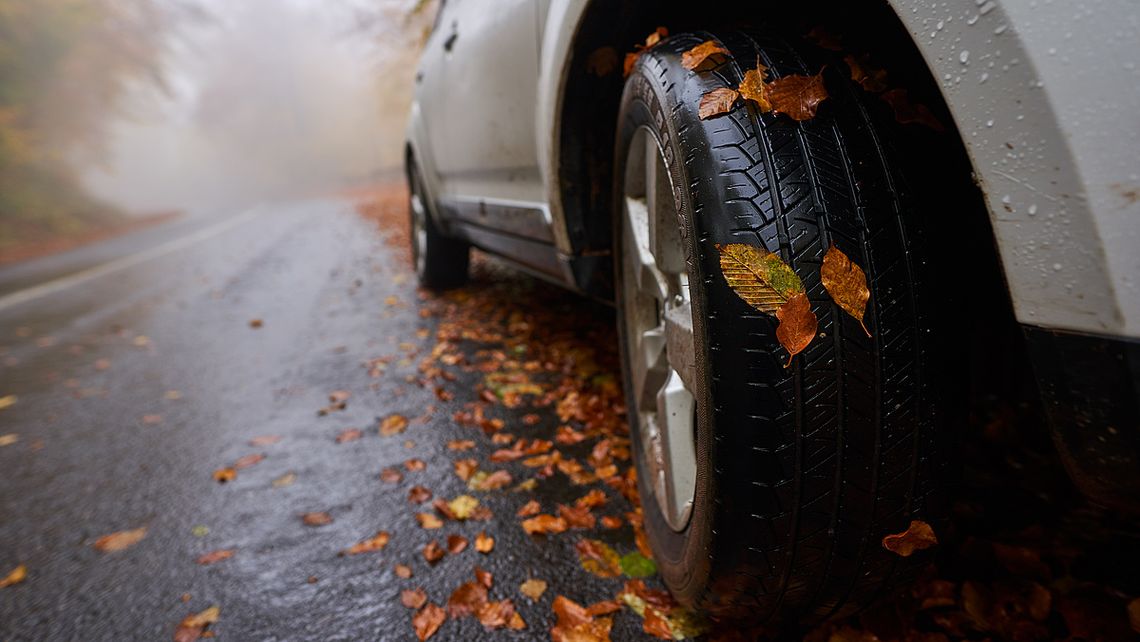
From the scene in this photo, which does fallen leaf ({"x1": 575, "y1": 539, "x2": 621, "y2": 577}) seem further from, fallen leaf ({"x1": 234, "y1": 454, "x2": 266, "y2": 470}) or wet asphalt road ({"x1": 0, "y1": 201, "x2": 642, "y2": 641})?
fallen leaf ({"x1": 234, "y1": 454, "x2": 266, "y2": 470})

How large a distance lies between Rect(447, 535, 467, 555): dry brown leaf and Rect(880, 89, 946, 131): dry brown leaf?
1.40m

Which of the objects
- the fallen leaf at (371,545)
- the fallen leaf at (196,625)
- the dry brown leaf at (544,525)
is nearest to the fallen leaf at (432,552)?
the fallen leaf at (371,545)

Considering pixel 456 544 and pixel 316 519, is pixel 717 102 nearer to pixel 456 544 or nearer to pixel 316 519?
pixel 456 544

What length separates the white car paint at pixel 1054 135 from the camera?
0.53 m

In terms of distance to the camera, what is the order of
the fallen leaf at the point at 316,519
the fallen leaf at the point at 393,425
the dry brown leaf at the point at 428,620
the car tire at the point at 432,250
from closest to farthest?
1. the dry brown leaf at the point at 428,620
2. the fallen leaf at the point at 316,519
3. the fallen leaf at the point at 393,425
4. the car tire at the point at 432,250

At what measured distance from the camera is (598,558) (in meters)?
1.49

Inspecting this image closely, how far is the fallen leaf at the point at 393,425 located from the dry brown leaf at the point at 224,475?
529 mm

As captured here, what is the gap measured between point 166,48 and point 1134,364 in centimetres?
3403

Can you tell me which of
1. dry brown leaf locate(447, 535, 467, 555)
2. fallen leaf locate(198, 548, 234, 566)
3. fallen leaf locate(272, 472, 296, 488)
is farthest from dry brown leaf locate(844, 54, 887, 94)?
fallen leaf locate(272, 472, 296, 488)

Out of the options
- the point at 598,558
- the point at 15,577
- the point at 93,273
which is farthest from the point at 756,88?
the point at 93,273

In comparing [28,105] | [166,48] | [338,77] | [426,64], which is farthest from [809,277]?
[338,77]

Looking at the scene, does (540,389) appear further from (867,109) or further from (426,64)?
(426,64)

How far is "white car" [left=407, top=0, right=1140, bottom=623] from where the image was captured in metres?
0.56

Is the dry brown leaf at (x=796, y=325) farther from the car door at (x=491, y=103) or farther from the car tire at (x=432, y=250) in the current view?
the car tire at (x=432, y=250)
